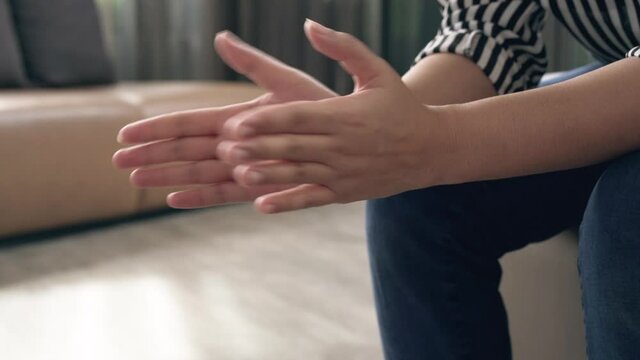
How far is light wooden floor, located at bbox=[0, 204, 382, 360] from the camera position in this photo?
3.97ft

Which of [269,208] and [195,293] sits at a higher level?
[269,208]

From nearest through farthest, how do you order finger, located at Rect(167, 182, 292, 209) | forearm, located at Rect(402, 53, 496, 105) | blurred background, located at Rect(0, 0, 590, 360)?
finger, located at Rect(167, 182, 292, 209), forearm, located at Rect(402, 53, 496, 105), blurred background, located at Rect(0, 0, 590, 360)

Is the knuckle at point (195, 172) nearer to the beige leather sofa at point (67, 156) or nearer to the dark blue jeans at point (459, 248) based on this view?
the dark blue jeans at point (459, 248)

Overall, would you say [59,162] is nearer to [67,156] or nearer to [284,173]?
[67,156]

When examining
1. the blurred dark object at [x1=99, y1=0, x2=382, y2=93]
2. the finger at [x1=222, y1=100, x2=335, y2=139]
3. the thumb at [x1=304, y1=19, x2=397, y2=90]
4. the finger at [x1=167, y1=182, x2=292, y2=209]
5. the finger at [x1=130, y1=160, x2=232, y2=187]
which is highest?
the thumb at [x1=304, y1=19, x2=397, y2=90]

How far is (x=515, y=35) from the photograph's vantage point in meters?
0.76

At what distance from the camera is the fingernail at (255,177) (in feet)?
1.56

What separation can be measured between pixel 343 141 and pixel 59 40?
2031mm

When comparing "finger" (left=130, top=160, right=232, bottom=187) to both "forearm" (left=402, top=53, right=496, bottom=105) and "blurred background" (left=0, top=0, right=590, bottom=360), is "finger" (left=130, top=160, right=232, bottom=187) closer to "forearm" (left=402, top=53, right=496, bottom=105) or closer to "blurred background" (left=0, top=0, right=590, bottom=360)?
"forearm" (left=402, top=53, right=496, bottom=105)

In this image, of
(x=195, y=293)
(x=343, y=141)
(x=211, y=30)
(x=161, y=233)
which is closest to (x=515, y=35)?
(x=343, y=141)

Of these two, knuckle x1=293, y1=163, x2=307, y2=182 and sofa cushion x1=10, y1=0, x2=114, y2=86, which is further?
sofa cushion x1=10, y1=0, x2=114, y2=86

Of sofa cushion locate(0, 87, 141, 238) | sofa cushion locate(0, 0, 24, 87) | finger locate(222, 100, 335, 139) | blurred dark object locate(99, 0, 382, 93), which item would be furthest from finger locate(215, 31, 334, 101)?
blurred dark object locate(99, 0, 382, 93)

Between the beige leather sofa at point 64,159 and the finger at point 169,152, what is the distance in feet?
4.22

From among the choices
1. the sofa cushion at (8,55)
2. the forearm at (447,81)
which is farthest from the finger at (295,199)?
the sofa cushion at (8,55)
